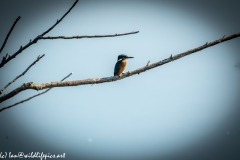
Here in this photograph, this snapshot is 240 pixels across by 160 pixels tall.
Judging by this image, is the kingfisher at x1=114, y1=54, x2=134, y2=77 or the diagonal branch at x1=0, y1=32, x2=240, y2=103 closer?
the diagonal branch at x1=0, y1=32, x2=240, y2=103

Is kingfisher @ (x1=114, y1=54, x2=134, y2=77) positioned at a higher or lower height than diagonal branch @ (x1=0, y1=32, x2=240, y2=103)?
higher

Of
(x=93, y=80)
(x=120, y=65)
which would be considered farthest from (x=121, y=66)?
(x=93, y=80)

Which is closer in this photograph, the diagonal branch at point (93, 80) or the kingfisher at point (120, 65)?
the diagonal branch at point (93, 80)

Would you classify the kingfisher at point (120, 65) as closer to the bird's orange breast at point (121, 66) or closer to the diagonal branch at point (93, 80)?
the bird's orange breast at point (121, 66)

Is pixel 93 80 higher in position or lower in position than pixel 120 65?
lower

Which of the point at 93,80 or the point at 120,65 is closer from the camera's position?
the point at 93,80

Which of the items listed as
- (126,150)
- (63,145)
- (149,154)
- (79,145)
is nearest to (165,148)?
(149,154)

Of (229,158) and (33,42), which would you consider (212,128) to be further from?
(33,42)

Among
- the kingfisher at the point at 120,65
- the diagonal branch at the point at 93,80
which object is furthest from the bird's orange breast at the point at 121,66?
the diagonal branch at the point at 93,80

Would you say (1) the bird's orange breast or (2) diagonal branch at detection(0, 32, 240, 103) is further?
(1) the bird's orange breast

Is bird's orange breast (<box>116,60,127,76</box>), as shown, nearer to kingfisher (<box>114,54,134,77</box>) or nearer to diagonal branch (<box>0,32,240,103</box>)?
kingfisher (<box>114,54,134,77</box>)

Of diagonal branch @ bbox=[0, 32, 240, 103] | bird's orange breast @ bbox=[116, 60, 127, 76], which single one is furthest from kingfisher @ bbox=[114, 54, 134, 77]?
diagonal branch @ bbox=[0, 32, 240, 103]

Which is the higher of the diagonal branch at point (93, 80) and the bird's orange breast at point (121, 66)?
the bird's orange breast at point (121, 66)

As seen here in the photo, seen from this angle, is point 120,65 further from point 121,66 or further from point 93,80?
point 93,80
